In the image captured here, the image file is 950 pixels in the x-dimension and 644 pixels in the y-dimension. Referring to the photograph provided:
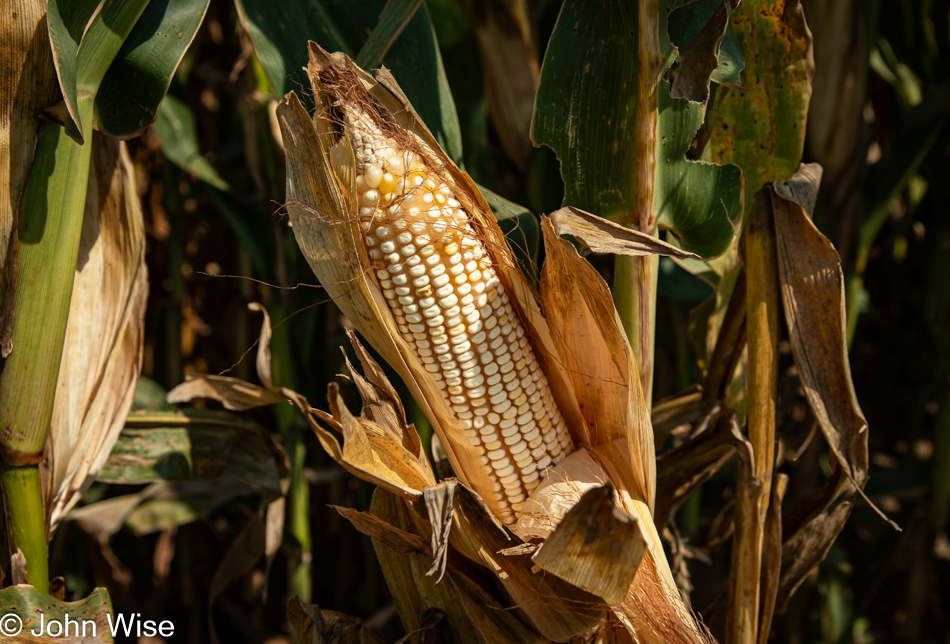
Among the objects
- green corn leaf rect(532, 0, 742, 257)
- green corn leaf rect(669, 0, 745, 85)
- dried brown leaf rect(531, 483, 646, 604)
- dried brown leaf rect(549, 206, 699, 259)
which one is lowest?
dried brown leaf rect(531, 483, 646, 604)

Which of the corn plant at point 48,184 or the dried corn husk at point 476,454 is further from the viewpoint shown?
the corn plant at point 48,184

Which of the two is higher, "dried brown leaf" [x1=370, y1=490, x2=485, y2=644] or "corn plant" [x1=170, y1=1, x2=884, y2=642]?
"corn plant" [x1=170, y1=1, x2=884, y2=642]

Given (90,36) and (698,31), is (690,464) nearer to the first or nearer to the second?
(698,31)

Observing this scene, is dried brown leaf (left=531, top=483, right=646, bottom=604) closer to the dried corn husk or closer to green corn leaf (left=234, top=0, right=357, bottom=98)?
the dried corn husk

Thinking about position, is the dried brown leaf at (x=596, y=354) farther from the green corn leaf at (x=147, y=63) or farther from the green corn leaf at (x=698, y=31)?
the green corn leaf at (x=147, y=63)

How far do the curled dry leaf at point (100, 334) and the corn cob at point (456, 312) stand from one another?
65cm

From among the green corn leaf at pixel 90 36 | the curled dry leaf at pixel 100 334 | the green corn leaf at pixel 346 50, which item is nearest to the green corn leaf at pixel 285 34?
the green corn leaf at pixel 346 50

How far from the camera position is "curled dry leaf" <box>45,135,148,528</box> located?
1.13 metres

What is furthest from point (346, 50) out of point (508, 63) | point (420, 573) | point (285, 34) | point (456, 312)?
point (420, 573)

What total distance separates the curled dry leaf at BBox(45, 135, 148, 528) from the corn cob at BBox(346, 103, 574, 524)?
2.12ft

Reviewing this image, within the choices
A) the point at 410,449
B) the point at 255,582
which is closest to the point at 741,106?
the point at 410,449

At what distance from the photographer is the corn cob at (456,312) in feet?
2.64

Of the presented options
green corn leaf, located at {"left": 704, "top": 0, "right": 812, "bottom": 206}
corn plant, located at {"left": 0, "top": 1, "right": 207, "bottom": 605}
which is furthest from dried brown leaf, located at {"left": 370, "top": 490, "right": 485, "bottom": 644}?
green corn leaf, located at {"left": 704, "top": 0, "right": 812, "bottom": 206}
